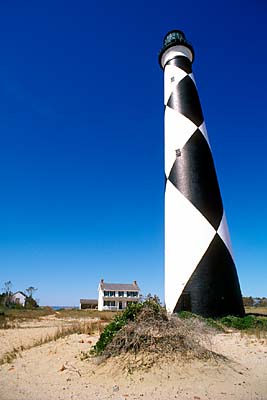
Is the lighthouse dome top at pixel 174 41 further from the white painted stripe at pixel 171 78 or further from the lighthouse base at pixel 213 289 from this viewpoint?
the lighthouse base at pixel 213 289

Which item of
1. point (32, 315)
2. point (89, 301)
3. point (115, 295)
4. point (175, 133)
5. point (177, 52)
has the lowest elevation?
point (89, 301)

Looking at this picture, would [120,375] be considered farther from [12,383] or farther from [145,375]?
[12,383]

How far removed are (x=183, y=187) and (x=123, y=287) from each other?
42166 mm

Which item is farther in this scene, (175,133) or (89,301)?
(89,301)

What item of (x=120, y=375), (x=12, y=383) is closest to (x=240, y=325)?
(x=120, y=375)

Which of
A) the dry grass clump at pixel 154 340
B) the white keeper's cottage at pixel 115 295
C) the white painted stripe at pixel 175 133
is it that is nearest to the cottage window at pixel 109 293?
the white keeper's cottage at pixel 115 295

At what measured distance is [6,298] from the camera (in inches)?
1834

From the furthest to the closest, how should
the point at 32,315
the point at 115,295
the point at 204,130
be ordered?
the point at 115,295 < the point at 32,315 < the point at 204,130

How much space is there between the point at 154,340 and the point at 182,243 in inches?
274

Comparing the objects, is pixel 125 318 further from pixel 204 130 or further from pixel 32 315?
pixel 32 315

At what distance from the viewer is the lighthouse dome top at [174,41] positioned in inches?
685

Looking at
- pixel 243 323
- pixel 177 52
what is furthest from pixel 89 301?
pixel 177 52

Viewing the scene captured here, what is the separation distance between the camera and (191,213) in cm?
1237

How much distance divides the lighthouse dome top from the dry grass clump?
16.8 meters
